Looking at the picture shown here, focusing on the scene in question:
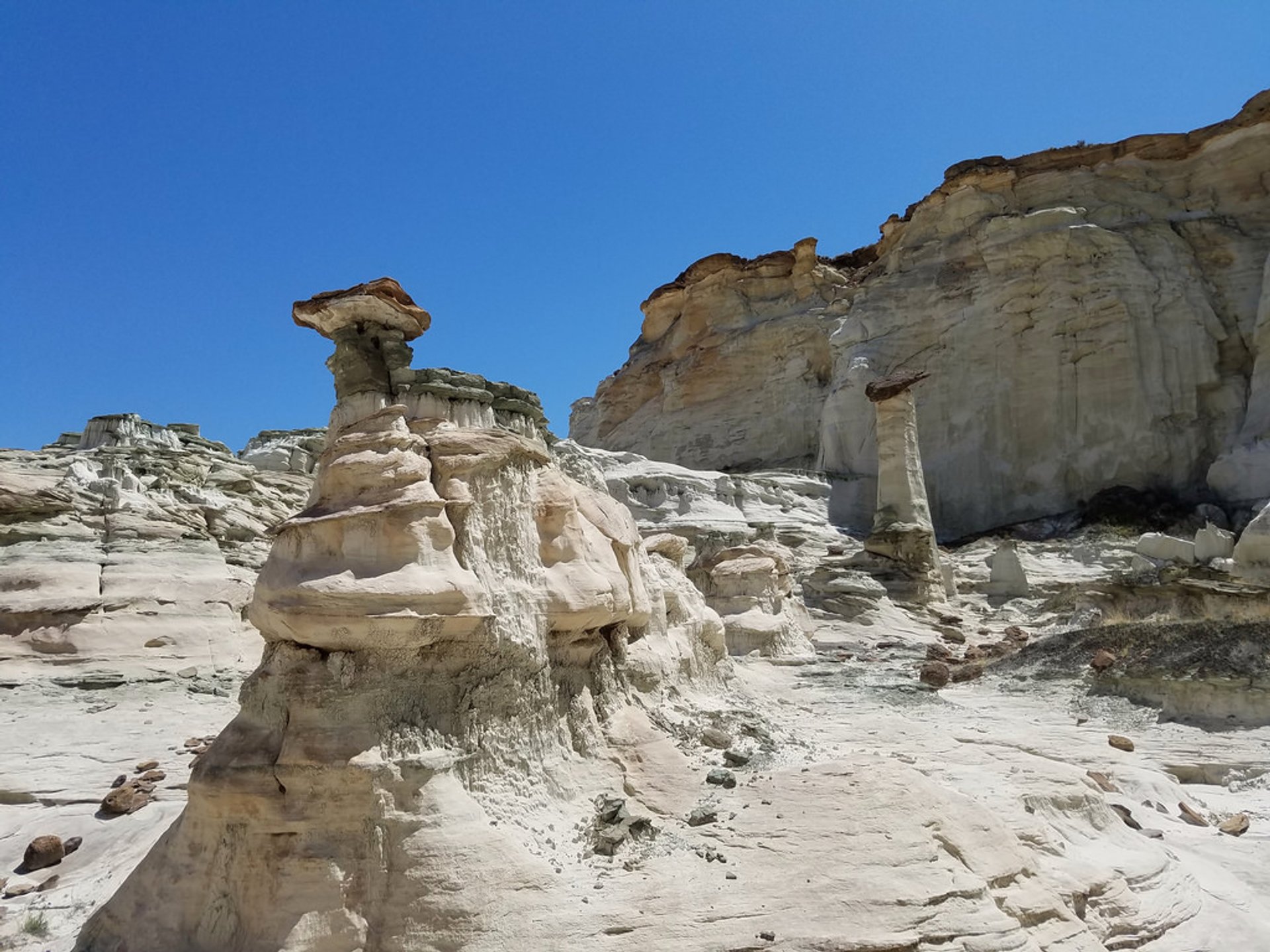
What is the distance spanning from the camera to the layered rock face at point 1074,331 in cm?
2703

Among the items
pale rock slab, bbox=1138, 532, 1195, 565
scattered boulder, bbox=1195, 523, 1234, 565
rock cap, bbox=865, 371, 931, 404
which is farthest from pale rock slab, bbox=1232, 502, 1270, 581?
rock cap, bbox=865, 371, 931, 404

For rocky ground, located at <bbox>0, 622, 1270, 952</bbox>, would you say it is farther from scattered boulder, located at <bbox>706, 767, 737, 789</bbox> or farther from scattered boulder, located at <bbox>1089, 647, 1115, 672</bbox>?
scattered boulder, located at <bbox>1089, 647, 1115, 672</bbox>

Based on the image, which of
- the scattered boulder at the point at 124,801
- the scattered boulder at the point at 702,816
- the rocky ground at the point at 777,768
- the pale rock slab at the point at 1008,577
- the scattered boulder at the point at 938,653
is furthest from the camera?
the pale rock slab at the point at 1008,577

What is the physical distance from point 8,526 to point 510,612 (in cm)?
1076

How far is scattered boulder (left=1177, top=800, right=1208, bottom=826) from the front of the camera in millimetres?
5828

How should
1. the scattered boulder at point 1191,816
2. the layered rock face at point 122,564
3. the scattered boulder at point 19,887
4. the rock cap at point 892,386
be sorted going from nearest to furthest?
1. the scattered boulder at point 19,887
2. the scattered boulder at point 1191,816
3. the layered rock face at point 122,564
4. the rock cap at point 892,386

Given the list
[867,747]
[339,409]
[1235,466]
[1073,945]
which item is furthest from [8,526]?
[1235,466]

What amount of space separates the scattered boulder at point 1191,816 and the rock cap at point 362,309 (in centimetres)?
614

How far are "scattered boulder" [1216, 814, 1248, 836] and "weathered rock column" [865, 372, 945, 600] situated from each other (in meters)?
13.9

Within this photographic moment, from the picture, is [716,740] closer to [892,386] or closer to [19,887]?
[19,887]

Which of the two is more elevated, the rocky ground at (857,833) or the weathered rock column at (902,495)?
the weathered rock column at (902,495)

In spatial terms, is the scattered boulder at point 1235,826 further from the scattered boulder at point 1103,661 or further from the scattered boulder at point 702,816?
the scattered boulder at point 1103,661

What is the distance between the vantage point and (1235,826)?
565cm

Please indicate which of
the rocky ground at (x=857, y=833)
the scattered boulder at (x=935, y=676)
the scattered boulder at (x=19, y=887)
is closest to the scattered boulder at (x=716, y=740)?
the rocky ground at (x=857, y=833)
